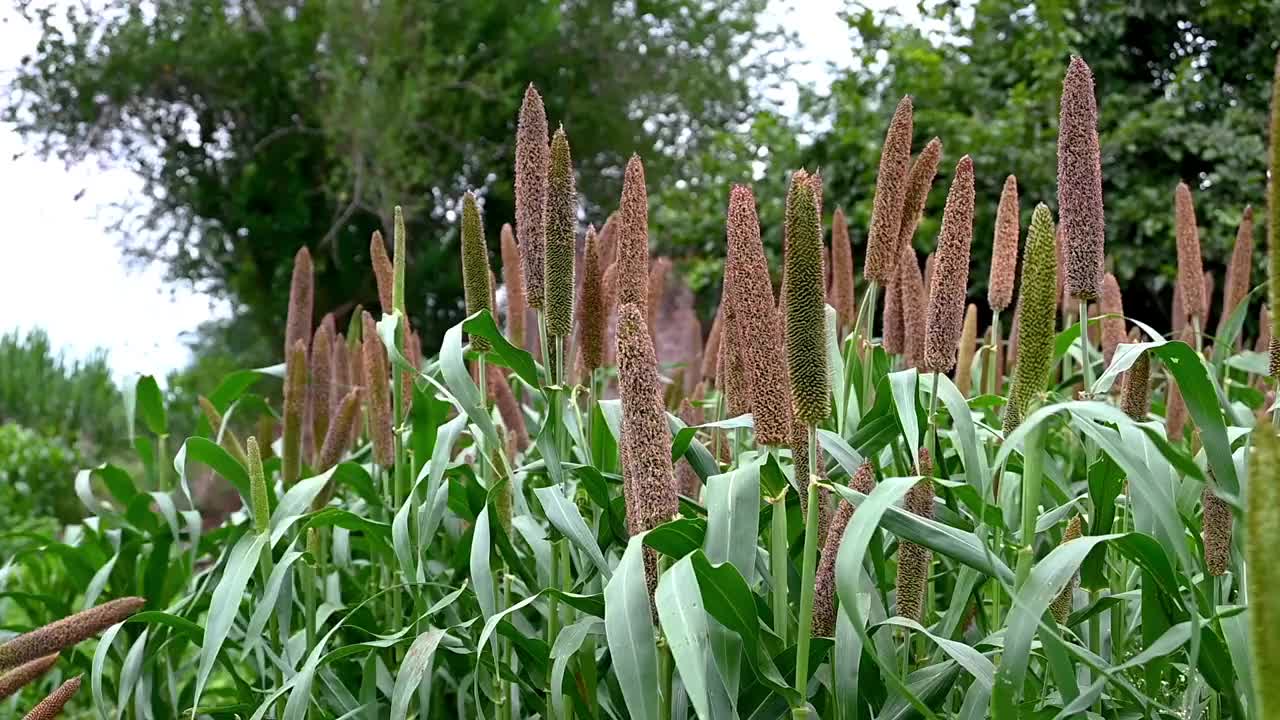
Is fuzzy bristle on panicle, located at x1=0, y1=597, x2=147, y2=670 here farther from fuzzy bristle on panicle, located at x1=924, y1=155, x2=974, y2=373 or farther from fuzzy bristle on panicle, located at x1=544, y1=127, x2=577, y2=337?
fuzzy bristle on panicle, located at x1=924, y1=155, x2=974, y2=373

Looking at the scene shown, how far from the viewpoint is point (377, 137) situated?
10.7 m

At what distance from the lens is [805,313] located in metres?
1.12

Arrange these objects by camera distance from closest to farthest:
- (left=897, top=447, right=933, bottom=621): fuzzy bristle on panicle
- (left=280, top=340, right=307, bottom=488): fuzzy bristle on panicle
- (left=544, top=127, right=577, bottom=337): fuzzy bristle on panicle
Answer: (left=897, top=447, right=933, bottom=621): fuzzy bristle on panicle < (left=544, top=127, right=577, bottom=337): fuzzy bristle on panicle < (left=280, top=340, right=307, bottom=488): fuzzy bristle on panicle

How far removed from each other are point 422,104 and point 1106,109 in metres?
6.27

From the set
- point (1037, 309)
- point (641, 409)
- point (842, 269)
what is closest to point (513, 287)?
point (842, 269)

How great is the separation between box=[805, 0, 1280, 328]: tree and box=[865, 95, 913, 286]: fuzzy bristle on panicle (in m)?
4.37

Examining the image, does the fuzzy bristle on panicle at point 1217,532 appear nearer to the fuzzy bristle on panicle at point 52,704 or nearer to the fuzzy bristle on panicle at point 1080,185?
the fuzzy bristle on panicle at point 1080,185

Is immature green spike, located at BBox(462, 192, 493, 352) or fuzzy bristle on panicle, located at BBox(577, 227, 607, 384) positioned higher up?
immature green spike, located at BBox(462, 192, 493, 352)

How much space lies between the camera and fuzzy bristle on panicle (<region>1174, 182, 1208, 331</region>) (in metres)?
1.97

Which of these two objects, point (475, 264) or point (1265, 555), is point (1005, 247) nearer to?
point (475, 264)

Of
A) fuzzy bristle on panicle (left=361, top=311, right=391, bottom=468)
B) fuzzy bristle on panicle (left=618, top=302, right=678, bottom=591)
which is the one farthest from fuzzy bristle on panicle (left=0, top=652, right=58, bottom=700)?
fuzzy bristle on panicle (left=361, top=311, right=391, bottom=468)

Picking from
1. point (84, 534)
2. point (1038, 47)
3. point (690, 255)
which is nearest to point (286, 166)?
point (690, 255)

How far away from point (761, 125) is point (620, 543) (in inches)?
237

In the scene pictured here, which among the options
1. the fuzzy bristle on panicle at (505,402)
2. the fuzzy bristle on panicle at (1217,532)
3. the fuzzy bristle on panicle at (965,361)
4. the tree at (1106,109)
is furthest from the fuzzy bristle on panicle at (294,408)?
the tree at (1106,109)
